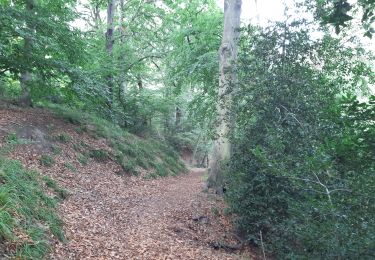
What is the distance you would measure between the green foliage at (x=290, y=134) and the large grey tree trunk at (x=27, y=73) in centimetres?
557

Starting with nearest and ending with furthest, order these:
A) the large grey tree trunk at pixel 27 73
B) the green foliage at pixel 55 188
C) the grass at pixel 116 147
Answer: the green foliage at pixel 55 188 → the large grey tree trunk at pixel 27 73 → the grass at pixel 116 147

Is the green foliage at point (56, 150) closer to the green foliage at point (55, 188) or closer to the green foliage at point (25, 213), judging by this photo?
the green foliage at point (55, 188)

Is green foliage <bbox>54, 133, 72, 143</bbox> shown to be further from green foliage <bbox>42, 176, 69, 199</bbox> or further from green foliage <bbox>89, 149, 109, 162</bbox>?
green foliage <bbox>42, 176, 69, 199</bbox>

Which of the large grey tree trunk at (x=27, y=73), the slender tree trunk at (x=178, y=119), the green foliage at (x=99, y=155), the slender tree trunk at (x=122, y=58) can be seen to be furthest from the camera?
the slender tree trunk at (x=178, y=119)

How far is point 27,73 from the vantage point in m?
10.4

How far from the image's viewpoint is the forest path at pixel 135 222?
561 centimetres

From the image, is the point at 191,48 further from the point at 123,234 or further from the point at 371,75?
the point at 123,234

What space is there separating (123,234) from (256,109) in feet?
12.0

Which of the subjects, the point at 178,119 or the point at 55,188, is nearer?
the point at 55,188

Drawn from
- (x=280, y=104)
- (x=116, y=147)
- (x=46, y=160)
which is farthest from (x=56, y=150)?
(x=280, y=104)

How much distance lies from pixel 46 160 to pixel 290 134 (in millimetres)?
5619

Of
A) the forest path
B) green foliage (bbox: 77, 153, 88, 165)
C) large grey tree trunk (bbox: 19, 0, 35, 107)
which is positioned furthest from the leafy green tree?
the forest path

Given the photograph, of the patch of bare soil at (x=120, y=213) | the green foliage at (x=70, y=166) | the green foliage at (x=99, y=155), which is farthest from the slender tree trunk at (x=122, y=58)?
the green foliage at (x=70, y=166)

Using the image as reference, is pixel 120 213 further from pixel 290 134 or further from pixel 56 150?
pixel 290 134
